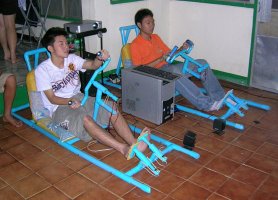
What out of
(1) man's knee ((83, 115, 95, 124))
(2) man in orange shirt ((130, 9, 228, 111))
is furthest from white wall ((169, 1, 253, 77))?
(1) man's knee ((83, 115, 95, 124))

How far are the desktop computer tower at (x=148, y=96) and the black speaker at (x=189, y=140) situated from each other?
44 cm

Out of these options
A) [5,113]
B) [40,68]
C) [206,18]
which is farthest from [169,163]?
[206,18]

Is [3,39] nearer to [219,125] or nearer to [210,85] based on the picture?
[210,85]

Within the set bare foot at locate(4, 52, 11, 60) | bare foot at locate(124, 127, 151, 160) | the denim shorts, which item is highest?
bare foot at locate(4, 52, 11, 60)

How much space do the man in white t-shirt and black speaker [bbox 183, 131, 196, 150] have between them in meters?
0.43

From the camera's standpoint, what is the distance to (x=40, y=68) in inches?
109

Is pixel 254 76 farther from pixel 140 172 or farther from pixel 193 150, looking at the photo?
pixel 140 172

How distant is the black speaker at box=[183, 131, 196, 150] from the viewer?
112 inches

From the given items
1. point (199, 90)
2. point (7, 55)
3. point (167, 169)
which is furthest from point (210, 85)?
point (7, 55)

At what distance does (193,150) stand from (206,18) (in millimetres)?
2099

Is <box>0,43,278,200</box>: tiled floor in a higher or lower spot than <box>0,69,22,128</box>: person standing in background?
lower

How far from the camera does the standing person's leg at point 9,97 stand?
324 cm

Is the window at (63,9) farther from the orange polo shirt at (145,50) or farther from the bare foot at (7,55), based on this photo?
the orange polo shirt at (145,50)

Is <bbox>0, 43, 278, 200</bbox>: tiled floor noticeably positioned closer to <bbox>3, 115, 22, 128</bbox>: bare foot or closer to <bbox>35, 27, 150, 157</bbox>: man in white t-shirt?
<bbox>3, 115, 22, 128</bbox>: bare foot
